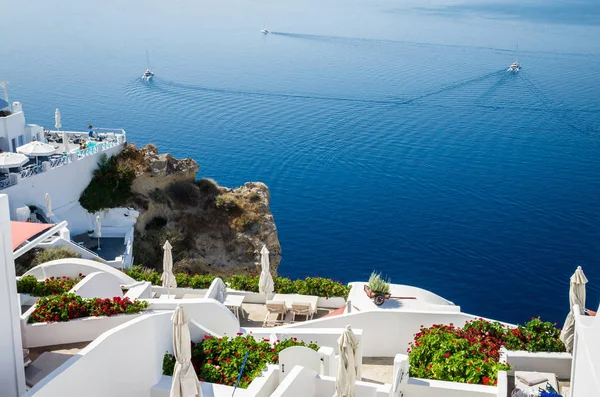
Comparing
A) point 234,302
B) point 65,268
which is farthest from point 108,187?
point 234,302

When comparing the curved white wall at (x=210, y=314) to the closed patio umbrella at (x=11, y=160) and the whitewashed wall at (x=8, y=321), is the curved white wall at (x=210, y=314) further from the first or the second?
the closed patio umbrella at (x=11, y=160)

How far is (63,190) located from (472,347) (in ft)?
74.6

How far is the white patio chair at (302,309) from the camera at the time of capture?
20.2m

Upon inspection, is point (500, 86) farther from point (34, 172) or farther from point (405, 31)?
point (34, 172)

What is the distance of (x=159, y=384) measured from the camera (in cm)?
1302

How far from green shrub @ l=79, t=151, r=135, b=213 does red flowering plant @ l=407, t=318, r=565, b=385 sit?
70.0 ft

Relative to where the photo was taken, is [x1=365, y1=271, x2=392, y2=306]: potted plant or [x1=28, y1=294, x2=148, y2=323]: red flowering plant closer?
[x1=28, y1=294, x2=148, y2=323]: red flowering plant

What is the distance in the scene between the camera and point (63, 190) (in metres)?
31.4

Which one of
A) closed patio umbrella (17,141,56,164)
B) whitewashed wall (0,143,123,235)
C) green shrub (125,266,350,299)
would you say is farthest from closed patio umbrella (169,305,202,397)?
closed patio umbrella (17,141,56,164)

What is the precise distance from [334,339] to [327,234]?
110 ft

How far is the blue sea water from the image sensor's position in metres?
45.9

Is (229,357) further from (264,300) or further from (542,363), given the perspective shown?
(264,300)

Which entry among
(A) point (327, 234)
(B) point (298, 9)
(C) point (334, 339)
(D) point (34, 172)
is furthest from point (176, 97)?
(B) point (298, 9)

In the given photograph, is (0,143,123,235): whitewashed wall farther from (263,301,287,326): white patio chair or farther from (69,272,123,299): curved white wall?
(263,301,287,326): white patio chair
